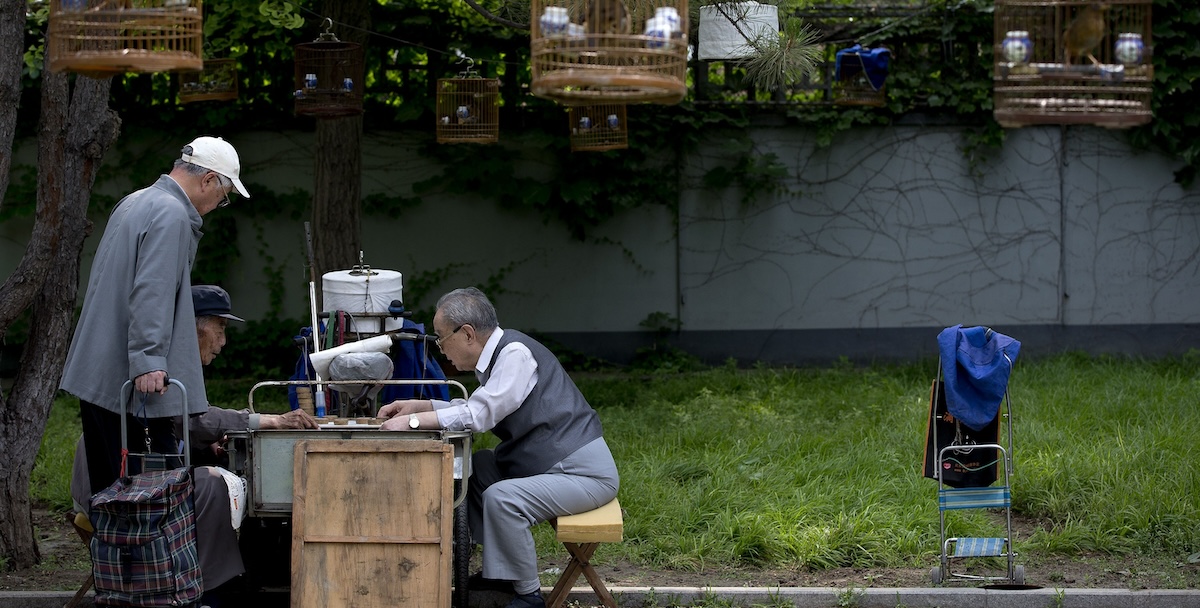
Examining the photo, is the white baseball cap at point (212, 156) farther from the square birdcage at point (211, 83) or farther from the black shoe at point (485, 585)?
the square birdcage at point (211, 83)

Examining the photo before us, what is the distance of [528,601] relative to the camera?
4898 mm

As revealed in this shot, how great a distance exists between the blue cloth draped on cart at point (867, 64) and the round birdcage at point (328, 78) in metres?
4.55

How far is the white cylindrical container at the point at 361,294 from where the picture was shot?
19.2 ft

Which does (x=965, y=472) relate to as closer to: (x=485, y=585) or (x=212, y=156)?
(x=485, y=585)

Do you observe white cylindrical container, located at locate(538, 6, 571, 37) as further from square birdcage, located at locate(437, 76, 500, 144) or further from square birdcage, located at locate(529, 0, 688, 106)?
square birdcage, located at locate(437, 76, 500, 144)

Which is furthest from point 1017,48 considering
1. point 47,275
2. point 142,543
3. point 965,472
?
point 47,275

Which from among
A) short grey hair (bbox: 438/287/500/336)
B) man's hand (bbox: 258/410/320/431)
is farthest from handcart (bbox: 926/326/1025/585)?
man's hand (bbox: 258/410/320/431)

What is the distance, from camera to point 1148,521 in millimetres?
6086

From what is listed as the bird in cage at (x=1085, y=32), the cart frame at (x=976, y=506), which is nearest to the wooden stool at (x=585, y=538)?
the cart frame at (x=976, y=506)

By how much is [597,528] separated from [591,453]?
351 mm

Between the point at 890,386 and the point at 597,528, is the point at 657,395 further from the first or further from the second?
the point at 597,528

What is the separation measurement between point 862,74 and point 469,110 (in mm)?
3705

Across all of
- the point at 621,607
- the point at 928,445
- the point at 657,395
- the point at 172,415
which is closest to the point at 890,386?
the point at 657,395

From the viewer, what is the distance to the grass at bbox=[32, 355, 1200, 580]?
236 inches
